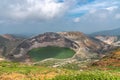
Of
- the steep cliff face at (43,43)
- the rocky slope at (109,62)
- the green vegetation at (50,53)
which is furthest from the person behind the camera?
the steep cliff face at (43,43)

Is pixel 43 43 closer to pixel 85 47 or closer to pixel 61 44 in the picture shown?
pixel 61 44

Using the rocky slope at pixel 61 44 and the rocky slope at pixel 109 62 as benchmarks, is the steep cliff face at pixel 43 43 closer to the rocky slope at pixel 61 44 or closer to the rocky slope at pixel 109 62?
the rocky slope at pixel 61 44

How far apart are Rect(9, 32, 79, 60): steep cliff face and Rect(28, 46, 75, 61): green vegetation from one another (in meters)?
1.51

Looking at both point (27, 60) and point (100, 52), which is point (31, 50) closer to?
point (27, 60)

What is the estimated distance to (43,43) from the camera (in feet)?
433

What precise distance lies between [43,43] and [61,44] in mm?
7218

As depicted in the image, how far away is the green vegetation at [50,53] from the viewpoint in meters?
125

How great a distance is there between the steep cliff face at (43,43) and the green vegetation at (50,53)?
1.51 meters

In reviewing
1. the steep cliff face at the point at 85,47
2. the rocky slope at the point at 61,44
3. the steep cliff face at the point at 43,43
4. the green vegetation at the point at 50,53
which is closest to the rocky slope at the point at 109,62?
the steep cliff face at the point at 85,47

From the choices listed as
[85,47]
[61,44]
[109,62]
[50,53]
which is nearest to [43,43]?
[50,53]

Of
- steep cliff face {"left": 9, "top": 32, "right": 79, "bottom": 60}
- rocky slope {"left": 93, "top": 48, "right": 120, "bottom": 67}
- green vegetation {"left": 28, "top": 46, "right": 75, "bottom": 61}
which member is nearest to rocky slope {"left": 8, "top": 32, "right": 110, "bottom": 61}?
steep cliff face {"left": 9, "top": 32, "right": 79, "bottom": 60}

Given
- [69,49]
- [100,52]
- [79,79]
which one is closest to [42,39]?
[69,49]

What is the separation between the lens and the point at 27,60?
121 metres

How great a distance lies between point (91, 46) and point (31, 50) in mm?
24157
